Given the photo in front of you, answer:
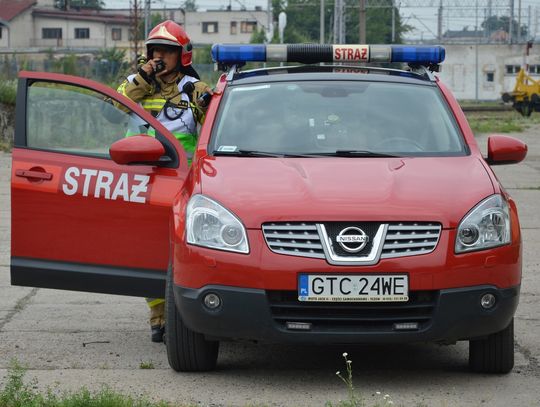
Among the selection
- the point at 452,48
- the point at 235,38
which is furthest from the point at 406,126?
the point at 235,38

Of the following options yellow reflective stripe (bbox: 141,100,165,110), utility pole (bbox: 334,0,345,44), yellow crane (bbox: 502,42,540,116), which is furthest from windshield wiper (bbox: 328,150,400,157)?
yellow crane (bbox: 502,42,540,116)

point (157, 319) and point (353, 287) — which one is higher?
point (353, 287)

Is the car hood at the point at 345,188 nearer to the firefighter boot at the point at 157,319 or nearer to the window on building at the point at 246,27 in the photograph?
the firefighter boot at the point at 157,319

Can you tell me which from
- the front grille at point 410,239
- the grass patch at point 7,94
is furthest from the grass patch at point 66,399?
the grass patch at point 7,94

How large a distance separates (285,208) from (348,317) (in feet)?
1.85

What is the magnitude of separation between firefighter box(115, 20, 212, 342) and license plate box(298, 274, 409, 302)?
77.3 inches

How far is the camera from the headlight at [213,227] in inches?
225

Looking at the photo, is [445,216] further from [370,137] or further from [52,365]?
[52,365]

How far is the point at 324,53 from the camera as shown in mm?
7715

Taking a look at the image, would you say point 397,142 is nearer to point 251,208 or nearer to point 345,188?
point 345,188

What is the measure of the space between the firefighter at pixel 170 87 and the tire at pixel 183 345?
4.86 ft

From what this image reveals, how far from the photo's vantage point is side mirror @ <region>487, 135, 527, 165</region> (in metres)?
6.75

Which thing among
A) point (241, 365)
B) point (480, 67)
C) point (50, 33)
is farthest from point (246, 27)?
point (241, 365)

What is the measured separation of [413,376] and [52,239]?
2028 millimetres
